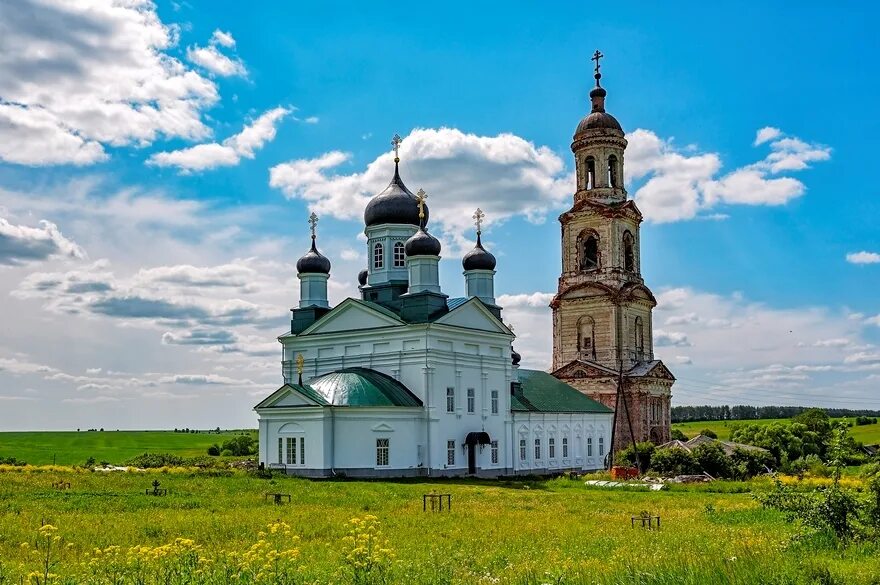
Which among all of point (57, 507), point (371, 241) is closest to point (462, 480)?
point (371, 241)

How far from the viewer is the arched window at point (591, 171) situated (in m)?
62.2

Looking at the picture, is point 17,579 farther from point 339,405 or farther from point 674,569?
point 339,405

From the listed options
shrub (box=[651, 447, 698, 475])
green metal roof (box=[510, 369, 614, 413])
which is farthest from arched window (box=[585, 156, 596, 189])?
shrub (box=[651, 447, 698, 475])

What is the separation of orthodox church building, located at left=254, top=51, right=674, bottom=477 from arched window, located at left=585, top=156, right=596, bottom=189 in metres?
0.07

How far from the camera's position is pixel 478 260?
161ft

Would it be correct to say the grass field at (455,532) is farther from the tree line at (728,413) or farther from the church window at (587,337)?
the tree line at (728,413)

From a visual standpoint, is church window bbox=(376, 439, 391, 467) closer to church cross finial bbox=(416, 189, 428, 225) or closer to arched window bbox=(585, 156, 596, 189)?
church cross finial bbox=(416, 189, 428, 225)

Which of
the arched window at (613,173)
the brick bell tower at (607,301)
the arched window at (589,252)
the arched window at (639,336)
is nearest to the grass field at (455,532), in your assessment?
the brick bell tower at (607,301)

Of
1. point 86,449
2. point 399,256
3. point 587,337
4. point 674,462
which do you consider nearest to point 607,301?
point 587,337

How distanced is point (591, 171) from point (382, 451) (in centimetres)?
2962

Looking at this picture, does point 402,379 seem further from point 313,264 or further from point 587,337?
point 587,337

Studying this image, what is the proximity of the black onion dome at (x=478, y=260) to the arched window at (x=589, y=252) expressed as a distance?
14334mm

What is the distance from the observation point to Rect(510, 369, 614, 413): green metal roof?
1988 inches

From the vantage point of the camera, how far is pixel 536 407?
166 feet
